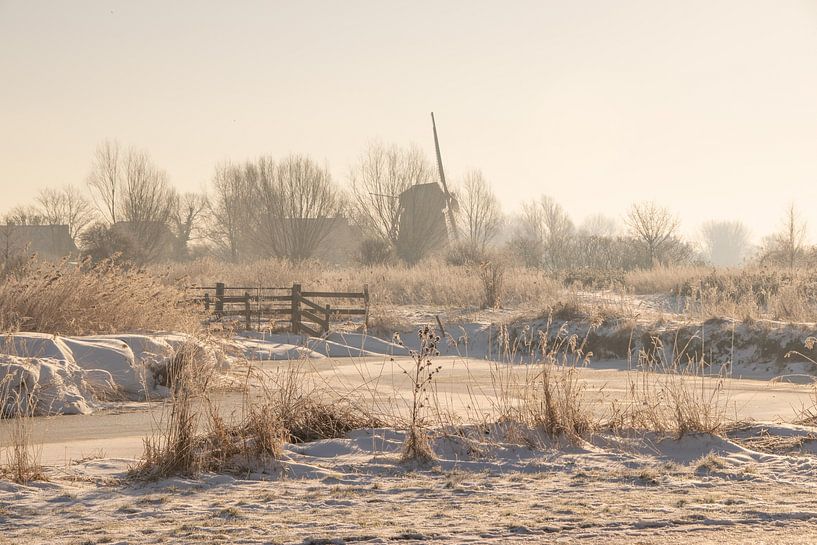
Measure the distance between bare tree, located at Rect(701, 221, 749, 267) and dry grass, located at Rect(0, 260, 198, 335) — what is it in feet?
495

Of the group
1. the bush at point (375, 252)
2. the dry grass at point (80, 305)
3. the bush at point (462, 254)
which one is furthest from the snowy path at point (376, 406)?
the bush at point (375, 252)

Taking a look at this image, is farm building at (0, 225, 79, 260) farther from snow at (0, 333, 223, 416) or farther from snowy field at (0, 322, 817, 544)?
snowy field at (0, 322, 817, 544)

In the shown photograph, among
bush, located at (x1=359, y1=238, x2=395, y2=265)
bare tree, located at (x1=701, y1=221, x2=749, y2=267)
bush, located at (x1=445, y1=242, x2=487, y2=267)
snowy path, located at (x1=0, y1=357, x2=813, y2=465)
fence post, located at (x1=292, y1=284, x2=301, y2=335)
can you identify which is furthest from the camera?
bare tree, located at (x1=701, y1=221, x2=749, y2=267)

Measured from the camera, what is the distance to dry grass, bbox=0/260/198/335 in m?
14.3

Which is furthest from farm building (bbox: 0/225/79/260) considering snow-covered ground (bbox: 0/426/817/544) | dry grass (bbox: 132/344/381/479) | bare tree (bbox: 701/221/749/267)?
bare tree (bbox: 701/221/749/267)

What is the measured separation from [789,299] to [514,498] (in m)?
16.8

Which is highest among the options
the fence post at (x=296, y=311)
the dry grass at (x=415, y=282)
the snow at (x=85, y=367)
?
the dry grass at (x=415, y=282)

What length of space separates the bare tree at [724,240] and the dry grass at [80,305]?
15102cm

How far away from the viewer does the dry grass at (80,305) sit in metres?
14.3

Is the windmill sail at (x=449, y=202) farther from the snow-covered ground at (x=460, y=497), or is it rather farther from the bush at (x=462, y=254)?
the snow-covered ground at (x=460, y=497)

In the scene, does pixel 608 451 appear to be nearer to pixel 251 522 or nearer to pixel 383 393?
pixel 251 522

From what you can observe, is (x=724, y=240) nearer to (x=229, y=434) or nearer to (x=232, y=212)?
(x=232, y=212)

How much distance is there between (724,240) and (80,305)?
15687 cm

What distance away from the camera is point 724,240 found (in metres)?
161
